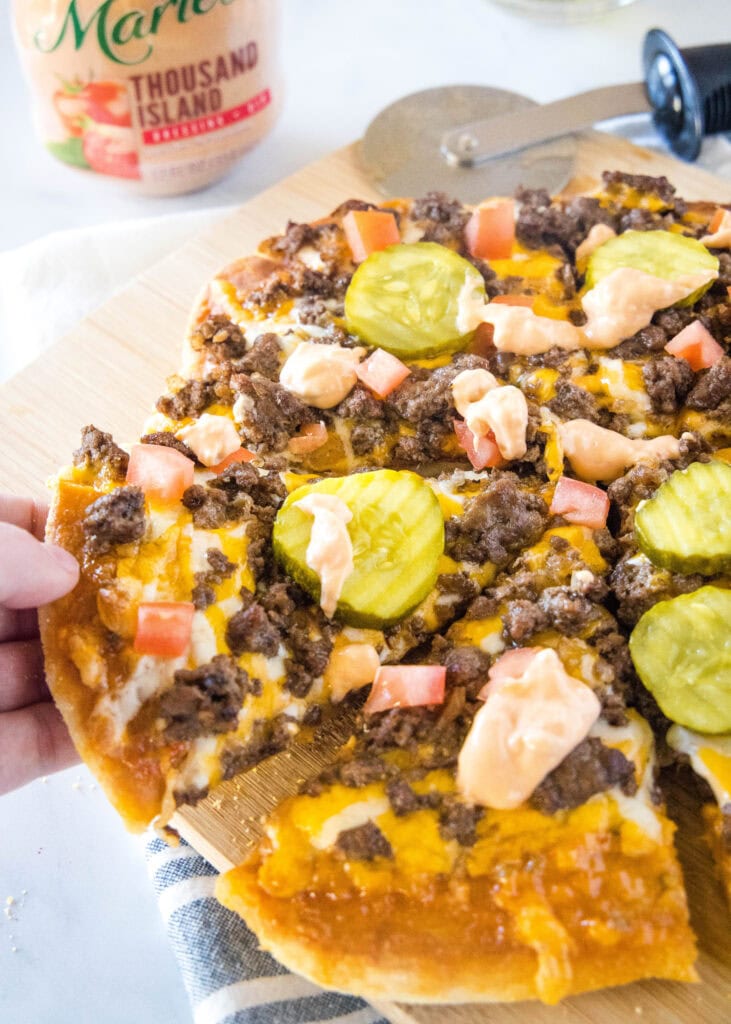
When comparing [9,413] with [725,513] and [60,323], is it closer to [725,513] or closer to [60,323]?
[60,323]

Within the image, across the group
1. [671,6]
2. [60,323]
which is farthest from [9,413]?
[671,6]

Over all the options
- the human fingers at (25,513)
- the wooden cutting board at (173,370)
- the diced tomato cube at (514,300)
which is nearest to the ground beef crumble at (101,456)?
the human fingers at (25,513)

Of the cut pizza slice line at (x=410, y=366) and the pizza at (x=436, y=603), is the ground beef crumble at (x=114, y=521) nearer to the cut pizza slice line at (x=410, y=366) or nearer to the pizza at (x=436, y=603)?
the pizza at (x=436, y=603)

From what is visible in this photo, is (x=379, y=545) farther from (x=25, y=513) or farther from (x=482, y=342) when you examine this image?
(x=25, y=513)

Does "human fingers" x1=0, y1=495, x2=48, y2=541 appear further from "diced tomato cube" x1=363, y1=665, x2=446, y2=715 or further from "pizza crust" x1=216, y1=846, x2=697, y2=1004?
"pizza crust" x1=216, y1=846, x2=697, y2=1004

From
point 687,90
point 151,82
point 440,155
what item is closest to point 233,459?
point 151,82
